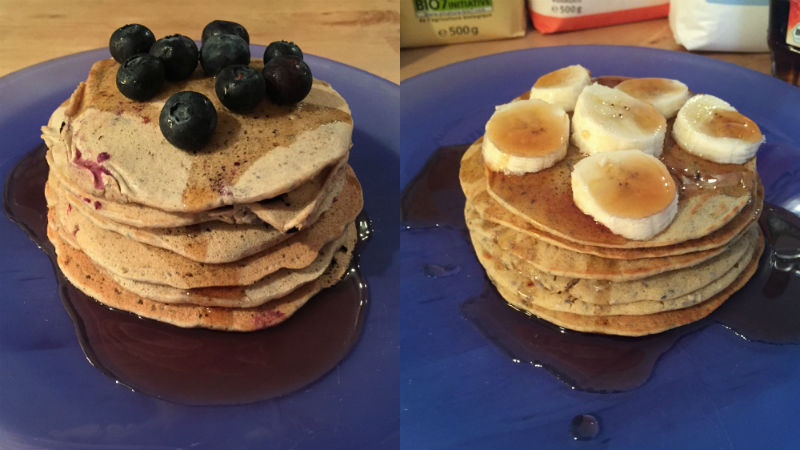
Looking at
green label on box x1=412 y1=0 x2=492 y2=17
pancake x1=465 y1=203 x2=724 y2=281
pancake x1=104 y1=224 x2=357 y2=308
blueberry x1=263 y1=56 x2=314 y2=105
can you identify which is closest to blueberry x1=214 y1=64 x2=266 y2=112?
blueberry x1=263 y1=56 x2=314 y2=105

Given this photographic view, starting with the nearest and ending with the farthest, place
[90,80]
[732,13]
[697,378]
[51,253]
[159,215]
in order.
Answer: [159,215] → [697,378] → [90,80] → [51,253] → [732,13]

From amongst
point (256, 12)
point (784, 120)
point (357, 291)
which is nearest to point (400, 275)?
point (357, 291)

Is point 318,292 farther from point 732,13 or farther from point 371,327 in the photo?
point 732,13

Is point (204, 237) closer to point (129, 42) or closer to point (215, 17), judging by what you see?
point (129, 42)

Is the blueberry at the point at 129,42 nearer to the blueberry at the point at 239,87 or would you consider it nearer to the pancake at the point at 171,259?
the blueberry at the point at 239,87

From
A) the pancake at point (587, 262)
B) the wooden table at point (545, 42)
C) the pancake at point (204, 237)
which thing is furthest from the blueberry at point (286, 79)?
the wooden table at point (545, 42)

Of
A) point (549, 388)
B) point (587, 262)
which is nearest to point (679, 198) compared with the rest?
point (587, 262)
